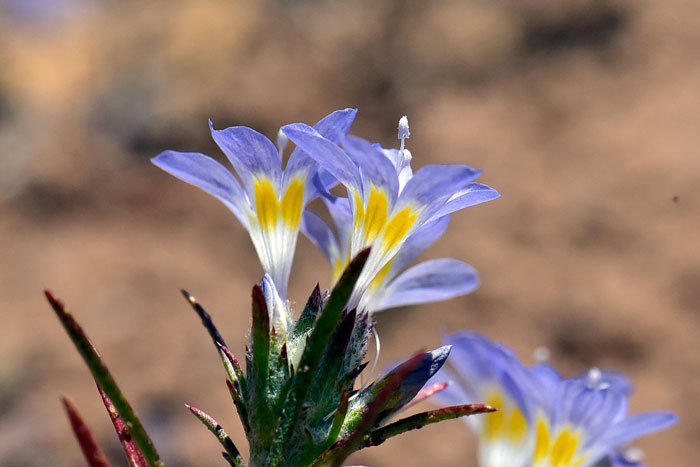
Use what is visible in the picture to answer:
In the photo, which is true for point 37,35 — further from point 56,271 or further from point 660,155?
point 660,155

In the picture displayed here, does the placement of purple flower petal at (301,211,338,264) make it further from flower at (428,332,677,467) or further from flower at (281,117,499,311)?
flower at (428,332,677,467)

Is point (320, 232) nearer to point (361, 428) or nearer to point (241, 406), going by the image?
point (241, 406)

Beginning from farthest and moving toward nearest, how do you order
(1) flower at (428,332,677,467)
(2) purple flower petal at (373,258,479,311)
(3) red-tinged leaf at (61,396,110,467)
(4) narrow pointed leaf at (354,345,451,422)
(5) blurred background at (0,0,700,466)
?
(5) blurred background at (0,0,700,466) < (1) flower at (428,332,677,467) < (2) purple flower petal at (373,258,479,311) < (4) narrow pointed leaf at (354,345,451,422) < (3) red-tinged leaf at (61,396,110,467)

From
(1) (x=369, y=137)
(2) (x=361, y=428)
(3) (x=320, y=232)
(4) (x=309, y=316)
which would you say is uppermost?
(1) (x=369, y=137)

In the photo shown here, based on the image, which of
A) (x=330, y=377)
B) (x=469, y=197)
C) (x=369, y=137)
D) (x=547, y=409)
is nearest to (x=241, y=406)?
(x=330, y=377)

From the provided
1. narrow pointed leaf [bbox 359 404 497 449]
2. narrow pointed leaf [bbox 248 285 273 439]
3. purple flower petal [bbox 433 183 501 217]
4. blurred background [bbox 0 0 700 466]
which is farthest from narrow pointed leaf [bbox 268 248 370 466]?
blurred background [bbox 0 0 700 466]

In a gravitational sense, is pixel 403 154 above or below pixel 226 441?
above

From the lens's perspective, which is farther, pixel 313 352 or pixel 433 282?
pixel 433 282

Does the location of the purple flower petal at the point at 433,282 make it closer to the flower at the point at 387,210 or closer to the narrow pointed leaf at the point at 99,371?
the flower at the point at 387,210
